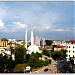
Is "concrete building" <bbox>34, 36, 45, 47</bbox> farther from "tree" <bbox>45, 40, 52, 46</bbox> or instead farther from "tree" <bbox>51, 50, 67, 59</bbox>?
"tree" <bbox>51, 50, 67, 59</bbox>

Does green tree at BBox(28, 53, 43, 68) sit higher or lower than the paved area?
higher

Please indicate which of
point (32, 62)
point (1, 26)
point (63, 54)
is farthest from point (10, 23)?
point (63, 54)

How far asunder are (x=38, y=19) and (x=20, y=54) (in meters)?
0.49

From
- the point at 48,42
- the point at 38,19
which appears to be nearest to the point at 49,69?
the point at 48,42

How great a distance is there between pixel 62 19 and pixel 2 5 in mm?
756

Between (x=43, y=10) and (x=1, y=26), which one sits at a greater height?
(x=43, y=10)

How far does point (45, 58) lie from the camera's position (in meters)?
2.97

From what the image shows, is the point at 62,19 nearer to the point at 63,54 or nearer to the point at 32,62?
the point at 63,54

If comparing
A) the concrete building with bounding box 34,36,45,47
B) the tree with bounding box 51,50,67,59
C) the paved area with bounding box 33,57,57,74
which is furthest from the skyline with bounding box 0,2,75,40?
the paved area with bounding box 33,57,57,74

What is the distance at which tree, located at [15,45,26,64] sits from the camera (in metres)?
2.95

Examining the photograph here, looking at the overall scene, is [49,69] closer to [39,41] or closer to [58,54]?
[58,54]

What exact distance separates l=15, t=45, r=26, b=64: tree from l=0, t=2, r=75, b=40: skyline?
0.46 feet

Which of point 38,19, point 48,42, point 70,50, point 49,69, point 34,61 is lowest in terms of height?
point 49,69

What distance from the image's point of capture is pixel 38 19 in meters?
2.92
